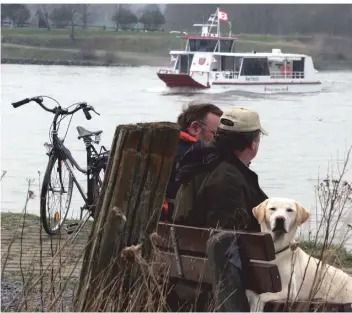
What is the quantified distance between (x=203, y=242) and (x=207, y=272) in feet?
0.34

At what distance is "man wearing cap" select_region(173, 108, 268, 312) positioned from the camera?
319 cm

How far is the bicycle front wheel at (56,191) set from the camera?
262 inches

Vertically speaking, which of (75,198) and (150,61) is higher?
(75,198)

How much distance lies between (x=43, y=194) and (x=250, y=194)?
3.51m

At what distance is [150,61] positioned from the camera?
6272 cm

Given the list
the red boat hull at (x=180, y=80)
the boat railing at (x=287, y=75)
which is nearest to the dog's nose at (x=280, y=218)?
the red boat hull at (x=180, y=80)

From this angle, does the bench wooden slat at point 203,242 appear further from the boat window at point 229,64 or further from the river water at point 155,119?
the boat window at point 229,64

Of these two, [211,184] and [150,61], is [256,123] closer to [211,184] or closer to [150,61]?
[211,184]

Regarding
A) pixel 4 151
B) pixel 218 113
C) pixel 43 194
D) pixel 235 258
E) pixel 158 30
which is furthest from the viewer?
pixel 158 30

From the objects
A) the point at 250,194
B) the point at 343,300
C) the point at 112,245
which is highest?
the point at 250,194

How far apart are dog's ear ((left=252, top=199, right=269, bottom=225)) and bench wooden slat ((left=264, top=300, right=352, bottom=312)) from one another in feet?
1.01

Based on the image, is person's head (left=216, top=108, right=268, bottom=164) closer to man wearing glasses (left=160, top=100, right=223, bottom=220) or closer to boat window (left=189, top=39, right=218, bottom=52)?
man wearing glasses (left=160, top=100, right=223, bottom=220)

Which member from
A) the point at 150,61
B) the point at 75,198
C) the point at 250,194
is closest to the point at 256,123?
the point at 250,194

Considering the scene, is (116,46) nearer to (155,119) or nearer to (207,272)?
(155,119)
